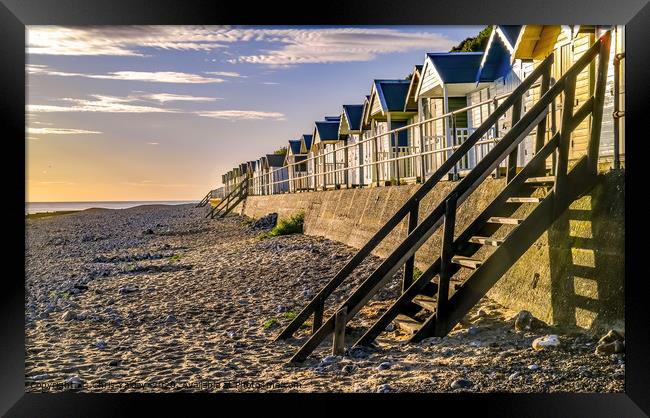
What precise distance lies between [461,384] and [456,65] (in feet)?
47.2

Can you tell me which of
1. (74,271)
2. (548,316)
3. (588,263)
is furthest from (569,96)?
(74,271)

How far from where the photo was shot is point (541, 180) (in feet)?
21.1

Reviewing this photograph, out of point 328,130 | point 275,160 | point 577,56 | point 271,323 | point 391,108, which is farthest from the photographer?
point 275,160

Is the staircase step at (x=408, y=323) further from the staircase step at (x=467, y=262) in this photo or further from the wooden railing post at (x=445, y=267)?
the staircase step at (x=467, y=262)

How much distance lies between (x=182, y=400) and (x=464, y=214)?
15.7 feet

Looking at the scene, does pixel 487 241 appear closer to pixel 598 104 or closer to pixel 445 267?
pixel 445 267

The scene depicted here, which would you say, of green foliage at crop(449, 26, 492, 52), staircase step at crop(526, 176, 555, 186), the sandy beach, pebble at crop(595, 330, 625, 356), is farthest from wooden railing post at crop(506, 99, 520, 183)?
green foliage at crop(449, 26, 492, 52)

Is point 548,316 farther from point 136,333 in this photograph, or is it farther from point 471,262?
point 136,333

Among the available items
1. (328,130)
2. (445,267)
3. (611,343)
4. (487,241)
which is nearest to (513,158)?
(487,241)

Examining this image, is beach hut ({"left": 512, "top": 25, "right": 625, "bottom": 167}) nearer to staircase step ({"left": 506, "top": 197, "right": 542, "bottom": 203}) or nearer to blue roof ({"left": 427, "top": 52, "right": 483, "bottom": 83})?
staircase step ({"left": 506, "top": 197, "right": 542, "bottom": 203})

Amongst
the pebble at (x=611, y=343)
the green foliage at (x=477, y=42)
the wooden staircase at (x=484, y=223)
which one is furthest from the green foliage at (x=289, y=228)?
the green foliage at (x=477, y=42)

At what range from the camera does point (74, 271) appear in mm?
14523
